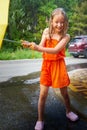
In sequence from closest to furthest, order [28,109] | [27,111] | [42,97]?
1. [42,97]
2. [27,111]
3. [28,109]

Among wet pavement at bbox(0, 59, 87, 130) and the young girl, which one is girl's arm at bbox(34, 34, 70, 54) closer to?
the young girl

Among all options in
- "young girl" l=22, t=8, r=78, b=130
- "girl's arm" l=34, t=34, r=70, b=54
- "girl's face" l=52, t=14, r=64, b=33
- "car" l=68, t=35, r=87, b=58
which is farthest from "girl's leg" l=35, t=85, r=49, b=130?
"car" l=68, t=35, r=87, b=58

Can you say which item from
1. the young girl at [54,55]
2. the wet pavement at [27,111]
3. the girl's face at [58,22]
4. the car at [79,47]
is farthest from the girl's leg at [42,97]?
the car at [79,47]

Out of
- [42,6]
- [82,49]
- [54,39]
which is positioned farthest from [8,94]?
[42,6]

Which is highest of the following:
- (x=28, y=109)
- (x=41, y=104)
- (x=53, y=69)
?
(x=53, y=69)

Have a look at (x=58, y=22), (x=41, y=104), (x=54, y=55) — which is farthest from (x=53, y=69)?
(x=58, y=22)

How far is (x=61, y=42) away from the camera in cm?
465

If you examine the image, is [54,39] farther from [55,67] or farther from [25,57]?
[25,57]

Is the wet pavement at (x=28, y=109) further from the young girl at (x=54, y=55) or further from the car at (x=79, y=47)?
the car at (x=79, y=47)

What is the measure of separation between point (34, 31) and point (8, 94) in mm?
30054

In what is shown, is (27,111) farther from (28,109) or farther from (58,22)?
(58,22)

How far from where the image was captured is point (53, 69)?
15.7ft

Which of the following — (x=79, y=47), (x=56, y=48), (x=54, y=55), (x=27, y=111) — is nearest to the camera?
(x=56, y=48)

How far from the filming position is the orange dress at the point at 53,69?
186 inches
